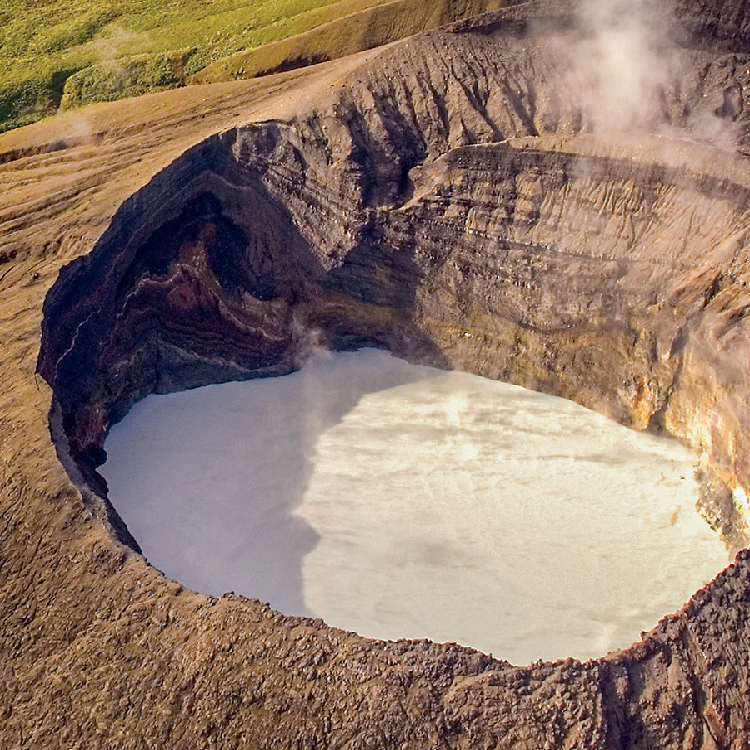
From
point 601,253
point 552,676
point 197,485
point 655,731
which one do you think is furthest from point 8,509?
point 601,253

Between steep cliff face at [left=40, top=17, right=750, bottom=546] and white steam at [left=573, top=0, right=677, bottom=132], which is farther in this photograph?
white steam at [left=573, top=0, right=677, bottom=132]

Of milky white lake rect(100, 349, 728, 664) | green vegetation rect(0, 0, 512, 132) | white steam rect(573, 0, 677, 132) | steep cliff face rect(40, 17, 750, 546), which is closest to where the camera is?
milky white lake rect(100, 349, 728, 664)

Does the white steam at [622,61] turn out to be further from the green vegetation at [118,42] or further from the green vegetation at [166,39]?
the green vegetation at [118,42]

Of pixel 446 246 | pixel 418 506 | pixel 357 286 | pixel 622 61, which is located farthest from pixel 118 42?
pixel 418 506

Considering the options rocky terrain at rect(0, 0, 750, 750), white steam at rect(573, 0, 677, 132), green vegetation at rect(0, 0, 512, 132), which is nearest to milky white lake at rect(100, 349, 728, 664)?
rocky terrain at rect(0, 0, 750, 750)

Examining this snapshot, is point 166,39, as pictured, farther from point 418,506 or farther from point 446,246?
point 418,506

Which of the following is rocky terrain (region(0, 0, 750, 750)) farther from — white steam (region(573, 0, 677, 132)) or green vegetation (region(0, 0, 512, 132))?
green vegetation (region(0, 0, 512, 132))
